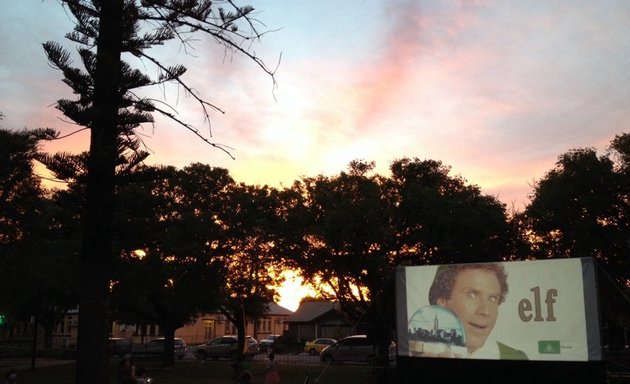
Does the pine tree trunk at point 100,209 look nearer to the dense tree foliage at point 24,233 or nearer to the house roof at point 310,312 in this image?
the dense tree foliage at point 24,233

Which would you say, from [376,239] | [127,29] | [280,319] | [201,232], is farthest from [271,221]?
[280,319]

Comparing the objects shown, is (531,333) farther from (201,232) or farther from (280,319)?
(280,319)

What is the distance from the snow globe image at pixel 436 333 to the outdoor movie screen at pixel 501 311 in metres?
0.03

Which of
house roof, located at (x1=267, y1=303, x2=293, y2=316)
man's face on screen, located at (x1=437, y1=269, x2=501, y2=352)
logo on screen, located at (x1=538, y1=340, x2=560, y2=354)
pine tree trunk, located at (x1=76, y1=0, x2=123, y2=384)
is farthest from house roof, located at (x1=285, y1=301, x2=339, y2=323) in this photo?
pine tree trunk, located at (x1=76, y1=0, x2=123, y2=384)

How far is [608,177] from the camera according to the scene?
23562 mm

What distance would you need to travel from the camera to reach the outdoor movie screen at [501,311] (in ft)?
45.2

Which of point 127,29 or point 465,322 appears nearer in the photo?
point 127,29

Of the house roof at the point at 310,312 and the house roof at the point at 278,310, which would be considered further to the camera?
the house roof at the point at 278,310

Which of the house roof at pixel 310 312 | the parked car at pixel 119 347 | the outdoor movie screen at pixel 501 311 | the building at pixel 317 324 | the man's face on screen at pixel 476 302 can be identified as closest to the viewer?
the outdoor movie screen at pixel 501 311

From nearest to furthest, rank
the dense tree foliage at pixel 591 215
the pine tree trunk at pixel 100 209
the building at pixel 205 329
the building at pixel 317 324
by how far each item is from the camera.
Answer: the pine tree trunk at pixel 100 209 → the dense tree foliage at pixel 591 215 → the building at pixel 317 324 → the building at pixel 205 329

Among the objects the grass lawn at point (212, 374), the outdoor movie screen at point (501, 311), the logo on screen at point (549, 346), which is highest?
the outdoor movie screen at point (501, 311)

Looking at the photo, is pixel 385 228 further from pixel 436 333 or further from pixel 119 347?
pixel 119 347

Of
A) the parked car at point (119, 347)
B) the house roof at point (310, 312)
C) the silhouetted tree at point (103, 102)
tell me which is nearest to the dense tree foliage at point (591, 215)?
the silhouetted tree at point (103, 102)

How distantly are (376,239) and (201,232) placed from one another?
9.00 metres
